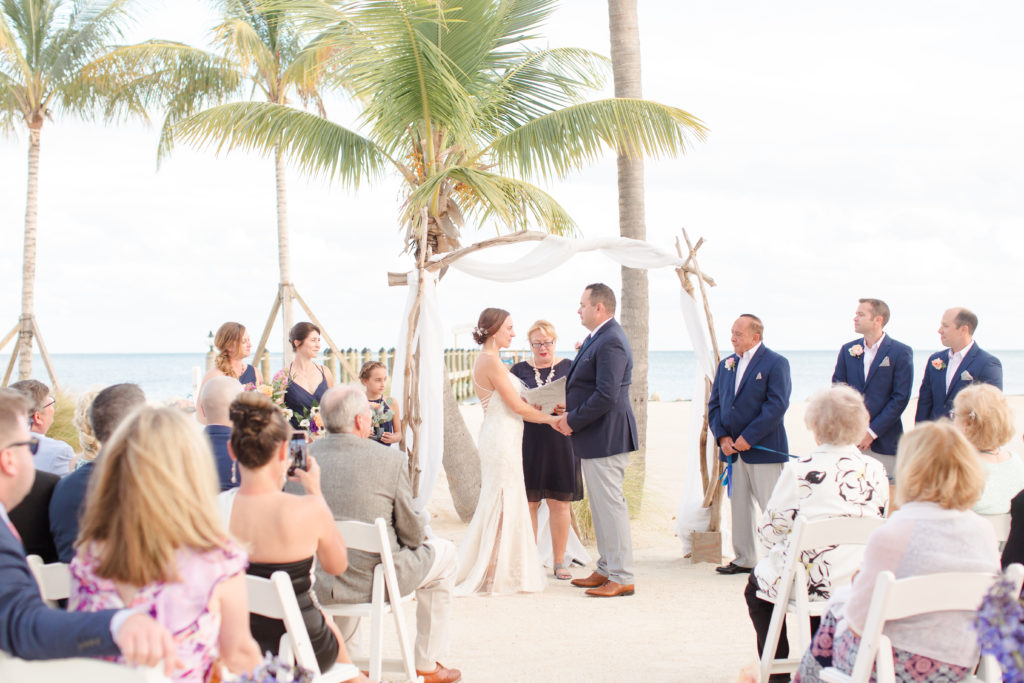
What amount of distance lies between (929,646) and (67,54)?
16207mm

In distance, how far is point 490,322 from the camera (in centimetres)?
659

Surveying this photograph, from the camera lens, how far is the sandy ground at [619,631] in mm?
4875

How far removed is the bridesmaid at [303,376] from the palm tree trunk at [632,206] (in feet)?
11.8

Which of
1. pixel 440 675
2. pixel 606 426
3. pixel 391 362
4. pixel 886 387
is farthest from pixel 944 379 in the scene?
pixel 391 362

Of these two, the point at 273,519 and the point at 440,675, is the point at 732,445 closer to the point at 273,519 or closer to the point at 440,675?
the point at 440,675

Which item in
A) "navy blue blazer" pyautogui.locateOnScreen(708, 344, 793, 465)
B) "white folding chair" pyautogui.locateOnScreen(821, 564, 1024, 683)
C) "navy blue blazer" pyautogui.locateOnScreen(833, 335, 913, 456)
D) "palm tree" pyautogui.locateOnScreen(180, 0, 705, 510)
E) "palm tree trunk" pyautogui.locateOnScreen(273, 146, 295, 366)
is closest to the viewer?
"white folding chair" pyautogui.locateOnScreen(821, 564, 1024, 683)

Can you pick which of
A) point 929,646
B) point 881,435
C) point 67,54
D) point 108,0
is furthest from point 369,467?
point 108,0

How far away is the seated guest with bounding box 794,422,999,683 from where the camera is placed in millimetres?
2979

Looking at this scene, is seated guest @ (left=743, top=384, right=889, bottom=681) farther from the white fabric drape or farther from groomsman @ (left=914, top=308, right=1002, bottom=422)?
the white fabric drape

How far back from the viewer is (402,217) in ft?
28.8

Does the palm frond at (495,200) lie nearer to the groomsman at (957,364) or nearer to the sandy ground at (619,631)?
the sandy ground at (619,631)

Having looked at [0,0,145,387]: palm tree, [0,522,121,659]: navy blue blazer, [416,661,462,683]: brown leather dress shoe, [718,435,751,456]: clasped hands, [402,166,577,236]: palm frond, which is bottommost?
[416,661,462,683]: brown leather dress shoe

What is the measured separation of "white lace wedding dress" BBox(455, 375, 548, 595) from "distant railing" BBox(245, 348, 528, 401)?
779 centimetres

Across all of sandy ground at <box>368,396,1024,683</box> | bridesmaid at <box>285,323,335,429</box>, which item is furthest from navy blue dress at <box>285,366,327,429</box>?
sandy ground at <box>368,396,1024,683</box>
